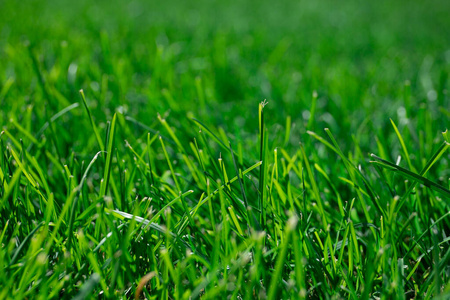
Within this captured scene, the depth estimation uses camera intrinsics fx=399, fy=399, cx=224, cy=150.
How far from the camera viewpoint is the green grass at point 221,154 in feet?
2.35

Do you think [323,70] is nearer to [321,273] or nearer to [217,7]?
[321,273]

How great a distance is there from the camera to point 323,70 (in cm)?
215

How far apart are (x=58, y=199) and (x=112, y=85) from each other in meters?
0.81

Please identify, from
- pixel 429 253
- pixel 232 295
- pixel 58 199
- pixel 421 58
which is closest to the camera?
pixel 232 295

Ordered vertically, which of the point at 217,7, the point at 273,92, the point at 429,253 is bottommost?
the point at 429,253

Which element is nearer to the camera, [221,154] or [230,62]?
[221,154]

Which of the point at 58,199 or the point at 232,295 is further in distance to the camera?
the point at 58,199

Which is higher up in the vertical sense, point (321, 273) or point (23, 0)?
point (23, 0)

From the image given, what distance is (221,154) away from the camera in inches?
46.2

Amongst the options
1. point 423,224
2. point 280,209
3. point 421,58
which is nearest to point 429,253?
point 423,224

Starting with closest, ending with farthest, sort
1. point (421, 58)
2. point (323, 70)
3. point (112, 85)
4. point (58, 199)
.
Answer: point (58, 199)
point (112, 85)
point (323, 70)
point (421, 58)

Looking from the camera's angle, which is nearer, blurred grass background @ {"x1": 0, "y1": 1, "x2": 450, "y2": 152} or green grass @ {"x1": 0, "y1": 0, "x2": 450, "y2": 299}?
green grass @ {"x1": 0, "y1": 0, "x2": 450, "y2": 299}

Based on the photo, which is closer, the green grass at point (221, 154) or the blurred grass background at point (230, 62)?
the green grass at point (221, 154)

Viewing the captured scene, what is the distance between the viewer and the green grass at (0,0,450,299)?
0.72m
